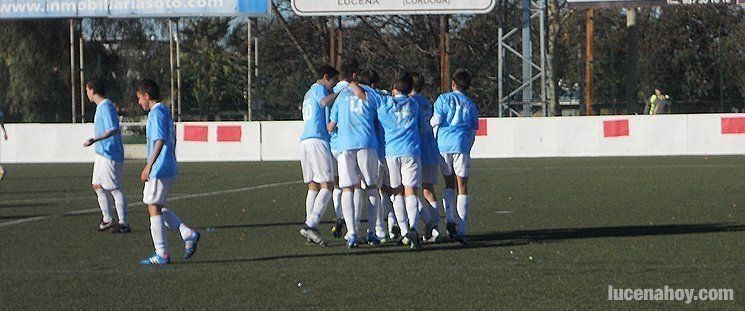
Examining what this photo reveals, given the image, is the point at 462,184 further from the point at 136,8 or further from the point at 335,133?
the point at 136,8

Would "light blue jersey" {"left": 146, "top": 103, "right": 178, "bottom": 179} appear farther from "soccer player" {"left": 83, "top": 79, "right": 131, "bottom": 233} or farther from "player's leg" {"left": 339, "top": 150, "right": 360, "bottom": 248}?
"soccer player" {"left": 83, "top": 79, "right": 131, "bottom": 233}

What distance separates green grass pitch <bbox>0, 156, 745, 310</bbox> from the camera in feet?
33.3

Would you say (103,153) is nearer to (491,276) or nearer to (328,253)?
(328,253)

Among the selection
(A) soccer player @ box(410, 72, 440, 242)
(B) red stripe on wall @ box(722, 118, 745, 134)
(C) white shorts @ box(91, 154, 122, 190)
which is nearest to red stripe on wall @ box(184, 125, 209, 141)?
(B) red stripe on wall @ box(722, 118, 745, 134)

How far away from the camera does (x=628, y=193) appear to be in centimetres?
2170

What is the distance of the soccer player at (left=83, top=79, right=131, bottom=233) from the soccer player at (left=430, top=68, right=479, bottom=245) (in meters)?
3.78

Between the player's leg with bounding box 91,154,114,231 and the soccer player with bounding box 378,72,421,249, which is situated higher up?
the soccer player with bounding box 378,72,421,249

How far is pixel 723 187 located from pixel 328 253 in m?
10.9

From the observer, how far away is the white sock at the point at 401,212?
45.4 ft

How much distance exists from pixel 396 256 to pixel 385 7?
33144 millimetres

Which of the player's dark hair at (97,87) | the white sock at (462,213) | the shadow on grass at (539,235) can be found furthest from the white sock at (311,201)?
the player's dark hair at (97,87)

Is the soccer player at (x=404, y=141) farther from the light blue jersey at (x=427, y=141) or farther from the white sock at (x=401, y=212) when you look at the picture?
the light blue jersey at (x=427, y=141)

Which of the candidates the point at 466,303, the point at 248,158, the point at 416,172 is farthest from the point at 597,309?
the point at 248,158

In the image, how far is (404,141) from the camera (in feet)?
44.6
